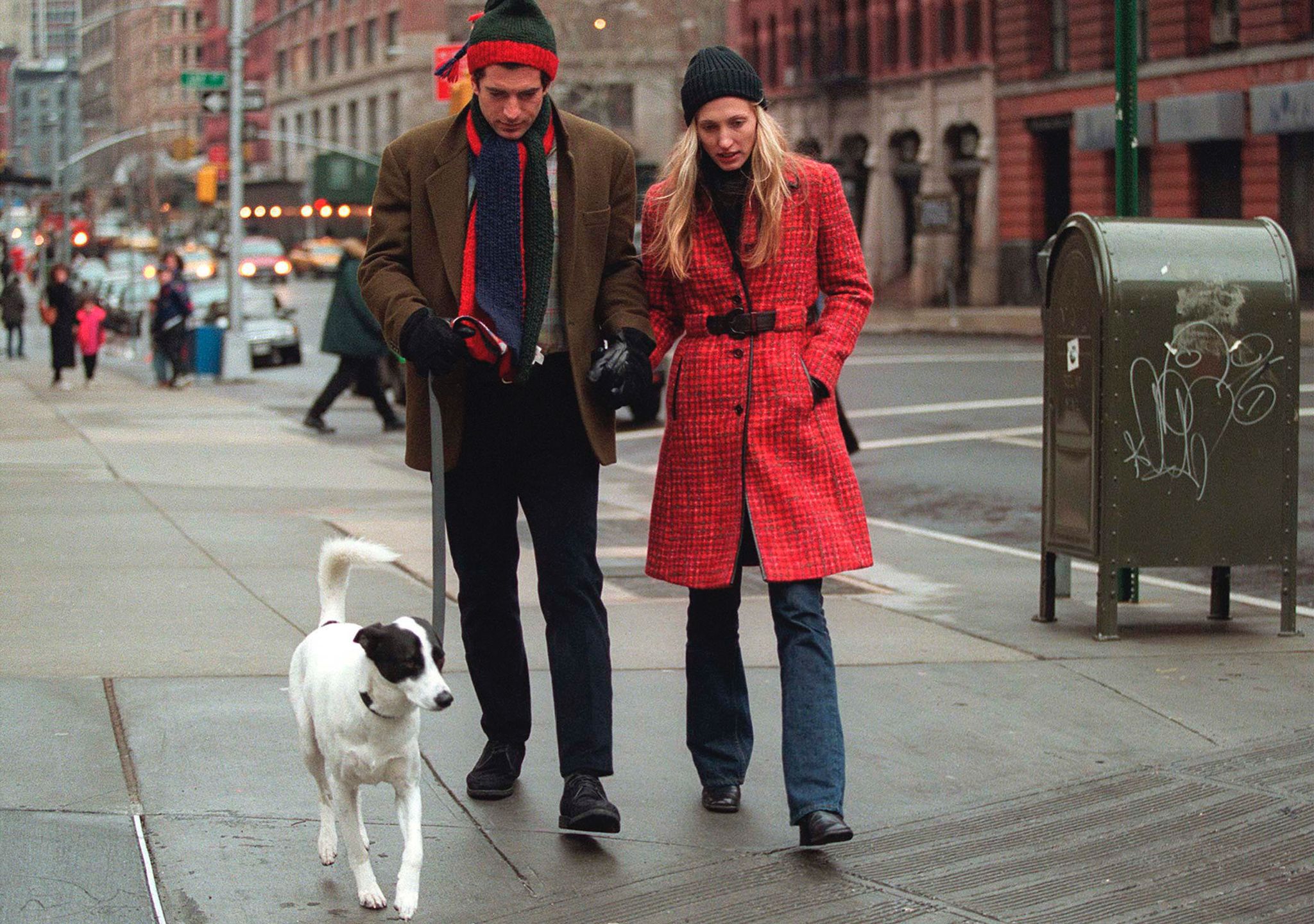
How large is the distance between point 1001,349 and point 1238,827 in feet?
91.2

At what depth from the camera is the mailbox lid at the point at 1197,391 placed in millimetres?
7648

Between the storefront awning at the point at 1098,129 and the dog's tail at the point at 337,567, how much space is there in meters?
37.9

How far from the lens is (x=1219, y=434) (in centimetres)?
776

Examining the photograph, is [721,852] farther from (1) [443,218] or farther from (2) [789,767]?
(1) [443,218]

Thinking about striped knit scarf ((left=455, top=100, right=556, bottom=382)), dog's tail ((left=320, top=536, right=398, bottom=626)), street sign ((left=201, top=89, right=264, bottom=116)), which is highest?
street sign ((left=201, top=89, right=264, bottom=116))

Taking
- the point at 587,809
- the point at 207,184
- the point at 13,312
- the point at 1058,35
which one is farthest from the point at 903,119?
the point at 587,809

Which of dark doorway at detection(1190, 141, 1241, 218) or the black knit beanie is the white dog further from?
dark doorway at detection(1190, 141, 1241, 218)

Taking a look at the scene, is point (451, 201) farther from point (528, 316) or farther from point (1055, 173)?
point (1055, 173)

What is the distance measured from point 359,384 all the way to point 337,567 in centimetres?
1470

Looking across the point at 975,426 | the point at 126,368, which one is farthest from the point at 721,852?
the point at 126,368

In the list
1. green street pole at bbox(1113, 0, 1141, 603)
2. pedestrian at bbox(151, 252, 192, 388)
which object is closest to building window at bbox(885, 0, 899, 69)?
pedestrian at bbox(151, 252, 192, 388)

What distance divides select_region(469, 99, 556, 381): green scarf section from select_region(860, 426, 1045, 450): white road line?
1204 centimetres

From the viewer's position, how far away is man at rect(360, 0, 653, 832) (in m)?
4.75

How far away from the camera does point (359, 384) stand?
19047mm
